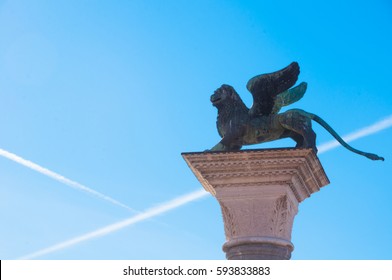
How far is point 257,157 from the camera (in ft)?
40.2

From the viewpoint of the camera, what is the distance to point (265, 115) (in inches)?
525

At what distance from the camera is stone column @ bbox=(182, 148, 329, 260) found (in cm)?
1216

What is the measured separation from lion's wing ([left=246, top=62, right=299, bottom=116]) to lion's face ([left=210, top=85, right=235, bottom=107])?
0.48 m

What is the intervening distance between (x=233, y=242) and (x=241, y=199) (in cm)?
70

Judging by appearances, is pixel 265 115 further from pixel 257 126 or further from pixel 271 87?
pixel 271 87

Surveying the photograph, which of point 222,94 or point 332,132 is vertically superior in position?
point 222,94

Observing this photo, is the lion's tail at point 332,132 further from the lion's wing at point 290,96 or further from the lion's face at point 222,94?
the lion's face at point 222,94

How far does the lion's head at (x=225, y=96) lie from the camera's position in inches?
537

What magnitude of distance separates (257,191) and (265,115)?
1.54 m

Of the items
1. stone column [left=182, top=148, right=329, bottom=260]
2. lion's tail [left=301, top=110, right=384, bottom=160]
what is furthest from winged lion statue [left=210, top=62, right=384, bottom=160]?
stone column [left=182, top=148, right=329, bottom=260]

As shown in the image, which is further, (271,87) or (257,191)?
(271,87)

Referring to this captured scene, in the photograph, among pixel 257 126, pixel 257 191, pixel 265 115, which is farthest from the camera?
pixel 265 115

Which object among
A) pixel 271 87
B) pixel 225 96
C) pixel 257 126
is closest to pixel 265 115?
pixel 257 126
